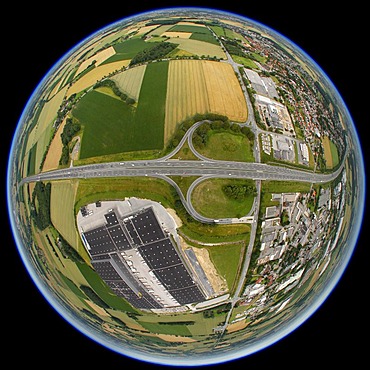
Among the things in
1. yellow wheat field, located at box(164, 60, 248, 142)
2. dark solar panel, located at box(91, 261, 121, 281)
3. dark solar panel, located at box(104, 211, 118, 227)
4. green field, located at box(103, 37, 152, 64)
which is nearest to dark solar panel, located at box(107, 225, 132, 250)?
dark solar panel, located at box(104, 211, 118, 227)

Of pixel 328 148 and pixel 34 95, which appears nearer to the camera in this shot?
pixel 328 148

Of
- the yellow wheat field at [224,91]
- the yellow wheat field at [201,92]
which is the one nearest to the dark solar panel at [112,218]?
the yellow wheat field at [201,92]

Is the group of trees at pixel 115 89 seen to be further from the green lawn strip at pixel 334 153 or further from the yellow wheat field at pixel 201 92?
the green lawn strip at pixel 334 153

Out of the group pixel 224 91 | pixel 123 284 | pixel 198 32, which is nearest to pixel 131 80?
pixel 224 91

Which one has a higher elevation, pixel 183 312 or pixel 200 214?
pixel 200 214

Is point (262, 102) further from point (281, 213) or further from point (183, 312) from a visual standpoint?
point (183, 312)

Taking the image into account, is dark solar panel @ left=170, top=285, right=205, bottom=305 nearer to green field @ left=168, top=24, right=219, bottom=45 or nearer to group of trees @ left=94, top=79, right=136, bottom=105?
group of trees @ left=94, top=79, right=136, bottom=105

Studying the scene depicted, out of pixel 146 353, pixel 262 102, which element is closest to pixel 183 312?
pixel 146 353
